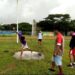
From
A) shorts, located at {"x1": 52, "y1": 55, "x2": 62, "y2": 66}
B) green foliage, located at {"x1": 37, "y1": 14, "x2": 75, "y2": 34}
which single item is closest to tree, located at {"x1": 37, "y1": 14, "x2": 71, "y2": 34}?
green foliage, located at {"x1": 37, "y1": 14, "x2": 75, "y2": 34}

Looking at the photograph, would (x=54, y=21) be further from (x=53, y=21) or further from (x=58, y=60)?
(x=58, y=60)

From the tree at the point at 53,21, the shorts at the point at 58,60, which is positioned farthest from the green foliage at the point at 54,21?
the shorts at the point at 58,60

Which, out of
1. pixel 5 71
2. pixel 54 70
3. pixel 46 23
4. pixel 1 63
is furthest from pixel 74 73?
pixel 46 23

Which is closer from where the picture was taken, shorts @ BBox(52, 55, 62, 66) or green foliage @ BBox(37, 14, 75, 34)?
shorts @ BBox(52, 55, 62, 66)

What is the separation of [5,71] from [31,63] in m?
3.02

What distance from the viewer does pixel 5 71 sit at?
50.5 feet

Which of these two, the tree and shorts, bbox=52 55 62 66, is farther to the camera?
the tree

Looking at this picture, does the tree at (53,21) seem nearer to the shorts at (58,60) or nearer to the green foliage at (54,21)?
the green foliage at (54,21)

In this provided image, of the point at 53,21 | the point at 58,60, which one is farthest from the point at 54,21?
the point at 58,60

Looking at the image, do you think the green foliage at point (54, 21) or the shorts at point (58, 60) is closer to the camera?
the shorts at point (58, 60)

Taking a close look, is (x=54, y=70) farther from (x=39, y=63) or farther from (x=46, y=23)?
(x=46, y=23)

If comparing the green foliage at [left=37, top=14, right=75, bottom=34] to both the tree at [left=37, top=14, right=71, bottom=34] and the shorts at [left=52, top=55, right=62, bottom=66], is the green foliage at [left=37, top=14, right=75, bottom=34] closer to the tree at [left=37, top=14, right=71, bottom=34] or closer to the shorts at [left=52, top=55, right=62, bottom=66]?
the tree at [left=37, top=14, right=71, bottom=34]

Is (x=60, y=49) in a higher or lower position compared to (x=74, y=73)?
higher

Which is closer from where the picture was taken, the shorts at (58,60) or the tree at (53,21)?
the shorts at (58,60)
